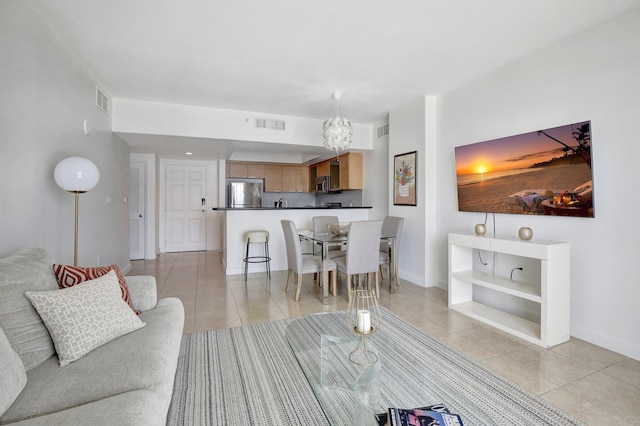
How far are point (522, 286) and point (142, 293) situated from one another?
10.2 ft

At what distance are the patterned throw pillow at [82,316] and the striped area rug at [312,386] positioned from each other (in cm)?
55

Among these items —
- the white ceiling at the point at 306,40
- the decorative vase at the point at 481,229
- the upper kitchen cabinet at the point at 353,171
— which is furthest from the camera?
the upper kitchen cabinet at the point at 353,171

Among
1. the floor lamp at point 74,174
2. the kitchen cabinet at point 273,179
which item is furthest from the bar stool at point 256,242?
the kitchen cabinet at point 273,179

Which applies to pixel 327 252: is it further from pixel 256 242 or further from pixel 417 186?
pixel 417 186

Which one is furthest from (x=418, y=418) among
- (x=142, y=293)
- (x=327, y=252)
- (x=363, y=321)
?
(x=327, y=252)

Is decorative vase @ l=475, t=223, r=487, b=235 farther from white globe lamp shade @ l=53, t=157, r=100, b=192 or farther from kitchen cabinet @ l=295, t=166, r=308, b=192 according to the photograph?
kitchen cabinet @ l=295, t=166, r=308, b=192

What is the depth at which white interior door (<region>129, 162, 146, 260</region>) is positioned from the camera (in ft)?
19.5

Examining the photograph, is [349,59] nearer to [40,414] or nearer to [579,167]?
[579,167]

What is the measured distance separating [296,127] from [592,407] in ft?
14.7

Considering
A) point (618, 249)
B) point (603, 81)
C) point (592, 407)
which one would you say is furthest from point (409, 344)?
point (603, 81)

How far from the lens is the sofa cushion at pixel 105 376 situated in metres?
1.08

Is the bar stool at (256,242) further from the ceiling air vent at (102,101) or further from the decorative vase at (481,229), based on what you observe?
the decorative vase at (481,229)

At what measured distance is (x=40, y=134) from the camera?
7.34 feet

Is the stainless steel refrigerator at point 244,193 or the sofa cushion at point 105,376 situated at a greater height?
the stainless steel refrigerator at point 244,193
